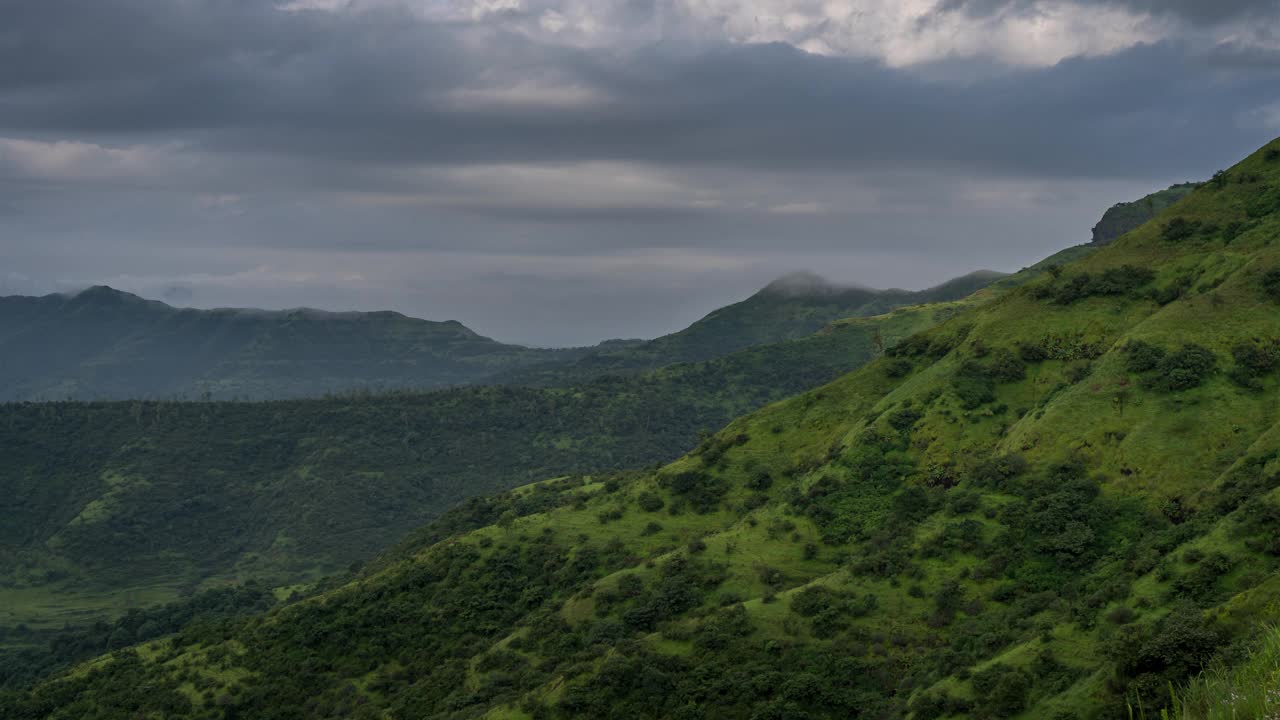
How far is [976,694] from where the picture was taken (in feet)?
208

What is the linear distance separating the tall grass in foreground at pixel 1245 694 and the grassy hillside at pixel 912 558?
19.3 metres

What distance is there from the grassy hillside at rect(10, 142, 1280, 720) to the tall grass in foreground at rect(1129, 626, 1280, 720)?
19.3 m

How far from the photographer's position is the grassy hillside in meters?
66.4

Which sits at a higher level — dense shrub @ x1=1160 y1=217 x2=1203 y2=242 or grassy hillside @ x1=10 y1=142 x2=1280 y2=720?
dense shrub @ x1=1160 y1=217 x2=1203 y2=242

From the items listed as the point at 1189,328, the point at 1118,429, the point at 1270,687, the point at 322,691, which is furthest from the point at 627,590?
the point at 1270,687

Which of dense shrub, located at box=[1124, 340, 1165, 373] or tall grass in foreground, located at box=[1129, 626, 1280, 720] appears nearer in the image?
tall grass in foreground, located at box=[1129, 626, 1280, 720]

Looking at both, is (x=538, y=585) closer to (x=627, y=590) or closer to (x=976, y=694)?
(x=627, y=590)

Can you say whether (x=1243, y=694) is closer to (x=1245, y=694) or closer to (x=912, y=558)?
(x=1245, y=694)

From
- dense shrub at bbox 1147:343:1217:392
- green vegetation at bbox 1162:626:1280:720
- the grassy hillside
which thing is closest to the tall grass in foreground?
green vegetation at bbox 1162:626:1280:720

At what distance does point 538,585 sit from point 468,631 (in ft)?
32.5

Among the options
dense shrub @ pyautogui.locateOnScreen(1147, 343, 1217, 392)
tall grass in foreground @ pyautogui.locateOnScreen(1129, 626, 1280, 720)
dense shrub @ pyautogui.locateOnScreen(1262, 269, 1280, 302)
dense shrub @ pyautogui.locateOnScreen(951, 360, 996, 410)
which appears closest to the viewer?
tall grass in foreground @ pyautogui.locateOnScreen(1129, 626, 1280, 720)

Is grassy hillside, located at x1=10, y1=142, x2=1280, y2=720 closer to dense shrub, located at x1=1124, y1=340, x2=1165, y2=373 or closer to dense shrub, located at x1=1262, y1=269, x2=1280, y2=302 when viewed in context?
dense shrub, located at x1=1124, y1=340, x2=1165, y2=373

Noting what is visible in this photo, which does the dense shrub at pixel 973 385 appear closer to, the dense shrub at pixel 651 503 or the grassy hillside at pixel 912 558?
the grassy hillside at pixel 912 558

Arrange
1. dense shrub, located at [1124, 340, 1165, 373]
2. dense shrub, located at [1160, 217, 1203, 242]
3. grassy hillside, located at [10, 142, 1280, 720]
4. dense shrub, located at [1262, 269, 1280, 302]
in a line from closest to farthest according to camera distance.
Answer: grassy hillside, located at [10, 142, 1280, 720]
dense shrub, located at [1124, 340, 1165, 373]
dense shrub, located at [1262, 269, 1280, 302]
dense shrub, located at [1160, 217, 1203, 242]
